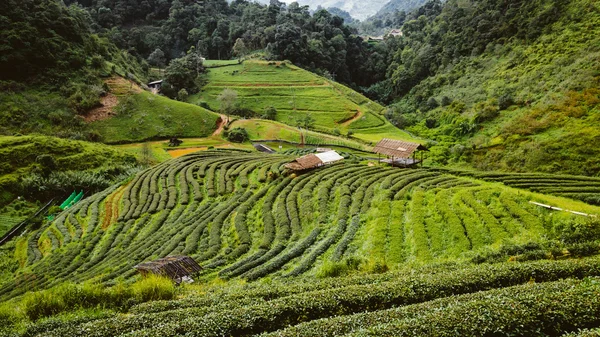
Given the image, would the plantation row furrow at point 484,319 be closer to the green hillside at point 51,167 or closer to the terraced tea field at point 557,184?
the terraced tea field at point 557,184

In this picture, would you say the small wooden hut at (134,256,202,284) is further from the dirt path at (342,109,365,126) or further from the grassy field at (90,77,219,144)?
the dirt path at (342,109,365,126)

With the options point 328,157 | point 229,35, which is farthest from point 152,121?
point 229,35

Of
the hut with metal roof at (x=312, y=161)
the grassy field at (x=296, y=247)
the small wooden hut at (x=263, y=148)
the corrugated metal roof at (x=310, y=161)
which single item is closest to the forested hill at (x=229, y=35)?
the small wooden hut at (x=263, y=148)

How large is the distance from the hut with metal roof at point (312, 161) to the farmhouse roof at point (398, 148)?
5.70 meters

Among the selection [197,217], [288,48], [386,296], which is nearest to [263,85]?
[288,48]

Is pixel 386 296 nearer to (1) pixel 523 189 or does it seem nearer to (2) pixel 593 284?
(2) pixel 593 284

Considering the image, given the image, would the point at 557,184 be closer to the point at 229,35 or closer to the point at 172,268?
the point at 172,268

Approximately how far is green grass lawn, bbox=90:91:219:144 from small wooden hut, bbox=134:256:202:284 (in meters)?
57.6

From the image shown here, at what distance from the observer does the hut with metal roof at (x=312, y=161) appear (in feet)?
143

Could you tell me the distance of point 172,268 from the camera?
23.6 metres

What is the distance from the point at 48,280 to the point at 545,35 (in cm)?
9656

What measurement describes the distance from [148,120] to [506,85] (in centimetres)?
7453

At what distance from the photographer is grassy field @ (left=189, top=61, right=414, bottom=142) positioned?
91.7 m

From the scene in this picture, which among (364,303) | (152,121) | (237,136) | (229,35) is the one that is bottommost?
(364,303)
